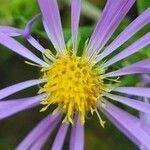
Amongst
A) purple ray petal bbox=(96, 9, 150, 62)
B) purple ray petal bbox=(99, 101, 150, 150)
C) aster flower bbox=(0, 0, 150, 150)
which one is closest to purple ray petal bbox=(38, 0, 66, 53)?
aster flower bbox=(0, 0, 150, 150)

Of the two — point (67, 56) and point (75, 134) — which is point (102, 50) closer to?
point (67, 56)

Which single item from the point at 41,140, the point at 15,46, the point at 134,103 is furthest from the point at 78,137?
the point at 15,46

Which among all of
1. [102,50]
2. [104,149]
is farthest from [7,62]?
[102,50]

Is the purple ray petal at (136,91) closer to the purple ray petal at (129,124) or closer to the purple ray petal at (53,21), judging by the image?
the purple ray petal at (129,124)

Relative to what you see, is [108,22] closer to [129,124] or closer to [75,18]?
[75,18]

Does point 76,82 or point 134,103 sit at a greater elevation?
point 76,82

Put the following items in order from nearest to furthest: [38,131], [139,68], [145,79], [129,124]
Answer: [139,68] < [129,124] < [38,131] < [145,79]

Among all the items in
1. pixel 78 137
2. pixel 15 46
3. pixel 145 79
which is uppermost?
pixel 15 46

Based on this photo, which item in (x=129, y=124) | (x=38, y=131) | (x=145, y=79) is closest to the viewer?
(x=129, y=124)
